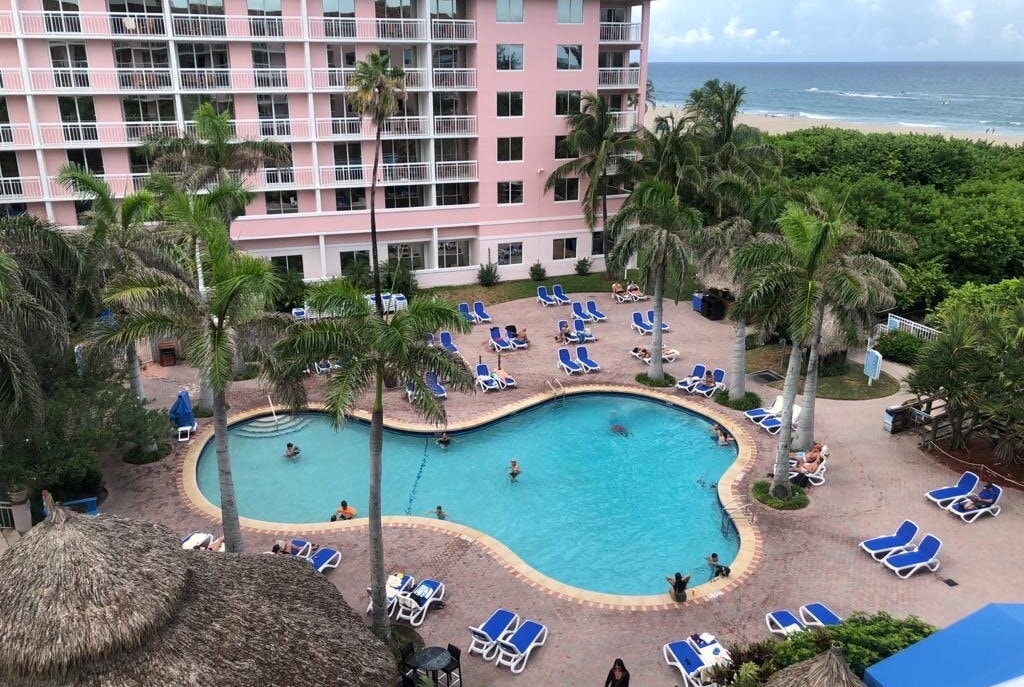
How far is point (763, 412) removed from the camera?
2283cm

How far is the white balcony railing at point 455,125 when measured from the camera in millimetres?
34781

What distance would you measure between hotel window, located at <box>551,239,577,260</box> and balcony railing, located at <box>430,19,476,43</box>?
34.4 ft

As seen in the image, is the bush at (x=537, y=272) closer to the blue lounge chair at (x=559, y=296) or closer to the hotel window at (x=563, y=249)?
the hotel window at (x=563, y=249)

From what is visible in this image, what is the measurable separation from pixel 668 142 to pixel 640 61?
30.7 feet

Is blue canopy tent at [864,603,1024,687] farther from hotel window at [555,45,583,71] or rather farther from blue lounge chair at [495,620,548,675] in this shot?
hotel window at [555,45,583,71]

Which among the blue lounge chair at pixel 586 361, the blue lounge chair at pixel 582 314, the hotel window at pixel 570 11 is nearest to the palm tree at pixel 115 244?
the blue lounge chair at pixel 586 361

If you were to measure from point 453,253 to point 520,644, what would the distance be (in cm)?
2648

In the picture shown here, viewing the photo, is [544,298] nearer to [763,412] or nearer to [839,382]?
[839,382]

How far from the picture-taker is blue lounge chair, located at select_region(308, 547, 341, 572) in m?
15.9

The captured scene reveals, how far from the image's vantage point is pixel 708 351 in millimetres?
28594

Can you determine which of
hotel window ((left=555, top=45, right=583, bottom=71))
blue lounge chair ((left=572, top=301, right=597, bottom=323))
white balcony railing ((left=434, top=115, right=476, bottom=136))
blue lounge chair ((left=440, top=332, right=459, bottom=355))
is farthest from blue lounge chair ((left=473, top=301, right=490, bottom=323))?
hotel window ((left=555, top=45, right=583, bottom=71))

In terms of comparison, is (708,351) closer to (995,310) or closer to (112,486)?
(995,310)

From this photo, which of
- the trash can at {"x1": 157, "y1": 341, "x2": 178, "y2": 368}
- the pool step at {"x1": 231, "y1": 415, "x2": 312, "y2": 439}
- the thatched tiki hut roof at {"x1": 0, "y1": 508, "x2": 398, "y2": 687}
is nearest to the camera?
the thatched tiki hut roof at {"x1": 0, "y1": 508, "x2": 398, "y2": 687}

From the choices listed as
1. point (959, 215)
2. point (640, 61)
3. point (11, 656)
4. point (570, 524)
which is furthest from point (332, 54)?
point (11, 656)
